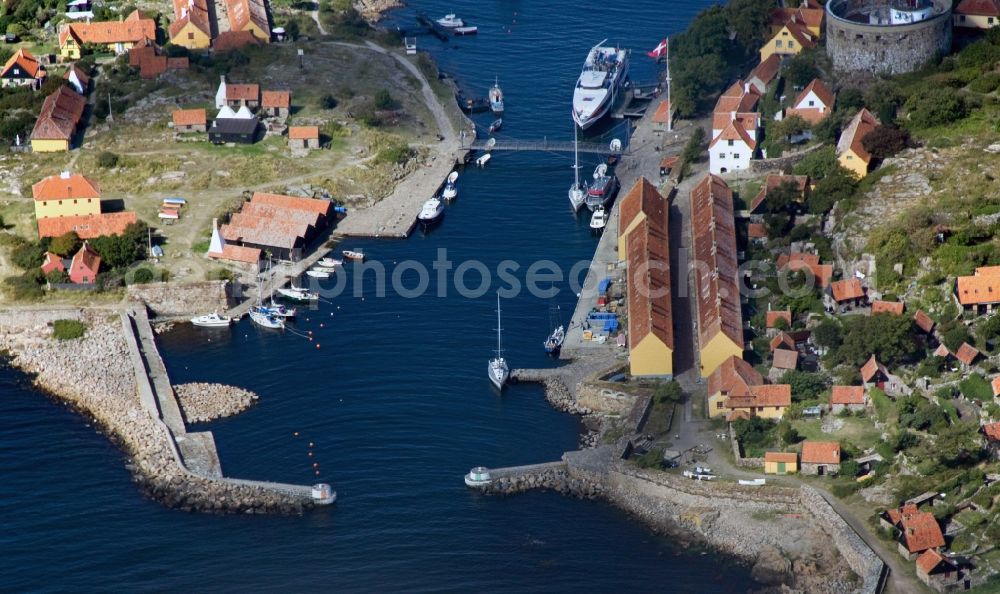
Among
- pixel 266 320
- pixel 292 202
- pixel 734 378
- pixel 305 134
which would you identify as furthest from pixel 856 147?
pixel 305 134

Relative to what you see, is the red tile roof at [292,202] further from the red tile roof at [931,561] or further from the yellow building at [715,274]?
the red tile roof at [931,561]

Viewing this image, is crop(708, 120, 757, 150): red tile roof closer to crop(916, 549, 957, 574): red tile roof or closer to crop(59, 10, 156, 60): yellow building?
crop(916, 549, 957, 574): red tile roof

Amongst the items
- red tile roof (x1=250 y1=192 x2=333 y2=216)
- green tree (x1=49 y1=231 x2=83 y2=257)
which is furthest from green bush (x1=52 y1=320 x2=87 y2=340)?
red tile roof (x1=250 y1=192 x2=333 y2=216)

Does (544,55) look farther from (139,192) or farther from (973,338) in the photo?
(973,338)

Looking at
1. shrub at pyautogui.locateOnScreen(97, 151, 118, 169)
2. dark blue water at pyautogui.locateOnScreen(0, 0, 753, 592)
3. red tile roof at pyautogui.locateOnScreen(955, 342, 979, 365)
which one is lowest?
dark blue water at pyautogui.locateOnScreen(0, 0, 753, 592)

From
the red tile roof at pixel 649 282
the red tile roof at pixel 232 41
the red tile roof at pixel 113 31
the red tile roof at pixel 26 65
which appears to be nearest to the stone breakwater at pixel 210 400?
the red tile roof at pixel 649 282

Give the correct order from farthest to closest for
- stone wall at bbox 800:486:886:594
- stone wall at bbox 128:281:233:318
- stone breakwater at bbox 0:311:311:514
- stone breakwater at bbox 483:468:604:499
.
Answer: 1. stone wall at bbox 128:281:233:318
2. stone breakwater at bbox 483:468:604:499
3. stone breakwater at bbox 0:311:311:514
4. stone wall at bbox 800:486:886:594
